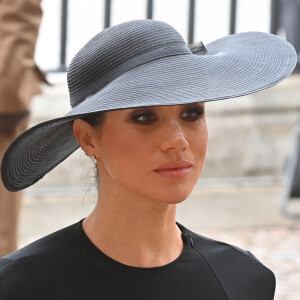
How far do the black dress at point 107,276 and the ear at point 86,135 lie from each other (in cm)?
17

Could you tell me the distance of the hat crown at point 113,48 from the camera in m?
2.14

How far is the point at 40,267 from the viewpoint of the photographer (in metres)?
2.12

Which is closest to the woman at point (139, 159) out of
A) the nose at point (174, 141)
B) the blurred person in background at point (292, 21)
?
the nose at point (174, 141)

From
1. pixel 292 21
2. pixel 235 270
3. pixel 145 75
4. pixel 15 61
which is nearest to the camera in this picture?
pixel 145 75

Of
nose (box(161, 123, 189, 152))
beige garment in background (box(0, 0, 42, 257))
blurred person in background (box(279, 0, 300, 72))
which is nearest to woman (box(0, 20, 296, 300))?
nose (box(161, 123, 189, 152))

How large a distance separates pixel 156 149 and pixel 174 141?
41mm

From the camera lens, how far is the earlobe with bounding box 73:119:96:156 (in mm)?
2215

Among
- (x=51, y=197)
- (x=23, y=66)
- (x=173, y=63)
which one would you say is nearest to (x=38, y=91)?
(x=23, y=66)

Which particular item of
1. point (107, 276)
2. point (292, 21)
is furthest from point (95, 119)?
point (292, 21)

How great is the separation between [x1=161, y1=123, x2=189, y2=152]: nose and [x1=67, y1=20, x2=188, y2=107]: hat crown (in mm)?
168

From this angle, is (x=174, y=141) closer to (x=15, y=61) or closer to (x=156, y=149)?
(x=156, y=149)

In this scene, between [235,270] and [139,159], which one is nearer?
[139,159]

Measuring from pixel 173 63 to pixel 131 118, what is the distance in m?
0.14

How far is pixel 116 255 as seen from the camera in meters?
2.18
